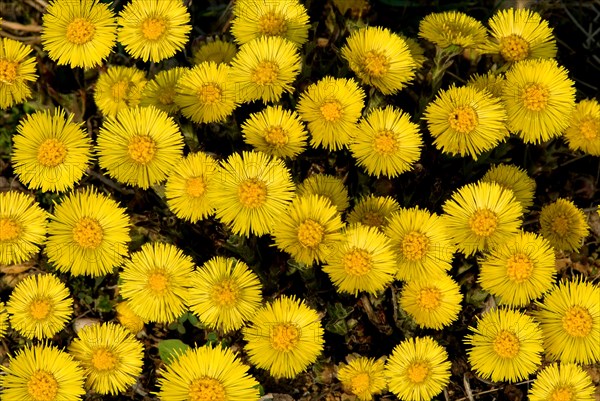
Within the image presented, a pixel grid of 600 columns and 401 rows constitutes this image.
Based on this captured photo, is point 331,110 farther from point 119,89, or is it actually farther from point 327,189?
point 119,89

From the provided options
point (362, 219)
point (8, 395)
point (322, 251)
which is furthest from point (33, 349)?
point (362, 219)

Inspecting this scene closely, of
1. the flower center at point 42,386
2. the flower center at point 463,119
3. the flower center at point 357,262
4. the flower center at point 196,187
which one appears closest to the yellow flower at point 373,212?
the flower center at point 357,262

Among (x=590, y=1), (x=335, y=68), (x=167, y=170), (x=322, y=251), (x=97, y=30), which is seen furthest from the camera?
(x=590, y=1)

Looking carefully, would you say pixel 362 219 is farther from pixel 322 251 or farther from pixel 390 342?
pixel 390 342

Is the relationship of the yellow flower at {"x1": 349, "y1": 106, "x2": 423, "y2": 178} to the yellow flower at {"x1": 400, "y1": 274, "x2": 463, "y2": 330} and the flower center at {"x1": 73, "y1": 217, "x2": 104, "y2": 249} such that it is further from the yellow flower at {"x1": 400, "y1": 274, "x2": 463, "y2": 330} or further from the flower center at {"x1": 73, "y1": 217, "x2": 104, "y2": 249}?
the flower center at {"x1": 73, "y1": 217, "x2": 104, "y2": 249}

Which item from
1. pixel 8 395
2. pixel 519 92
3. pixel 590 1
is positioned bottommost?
pixel 8 395

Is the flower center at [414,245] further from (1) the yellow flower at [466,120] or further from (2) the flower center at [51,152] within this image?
(2) the flower center at [51,152]
